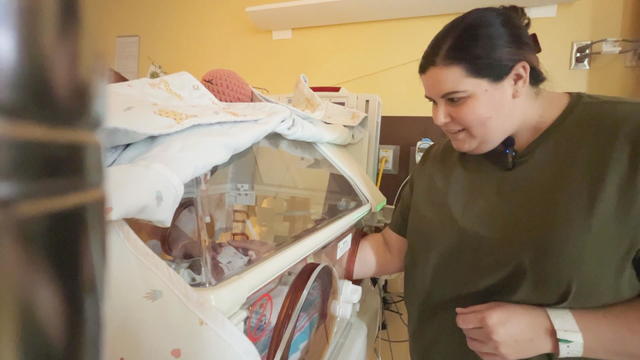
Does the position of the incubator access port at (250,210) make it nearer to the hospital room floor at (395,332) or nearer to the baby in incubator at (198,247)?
the baby in incubator at (198,247)

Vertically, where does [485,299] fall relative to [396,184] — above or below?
below

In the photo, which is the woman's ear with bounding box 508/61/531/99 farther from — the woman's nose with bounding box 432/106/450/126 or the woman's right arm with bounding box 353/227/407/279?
the woman's right arm with bounding box 353/227/407/279

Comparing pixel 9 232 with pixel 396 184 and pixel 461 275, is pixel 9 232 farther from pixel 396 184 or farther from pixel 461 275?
pixel 396 184

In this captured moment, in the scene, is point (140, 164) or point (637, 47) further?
point (637, 47)

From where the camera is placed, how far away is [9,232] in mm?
100

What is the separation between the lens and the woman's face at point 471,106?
2.03 ft

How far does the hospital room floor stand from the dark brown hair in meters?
0.97

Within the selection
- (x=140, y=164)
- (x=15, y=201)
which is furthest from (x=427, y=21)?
(x=15, y=201)

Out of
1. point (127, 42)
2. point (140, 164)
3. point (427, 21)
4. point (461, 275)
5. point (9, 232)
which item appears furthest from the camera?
point (127, 42)

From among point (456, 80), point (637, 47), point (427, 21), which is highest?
point (427, 21)

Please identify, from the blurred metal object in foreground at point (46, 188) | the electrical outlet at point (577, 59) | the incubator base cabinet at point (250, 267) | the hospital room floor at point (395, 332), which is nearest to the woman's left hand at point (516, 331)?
the incubator base cabinet at point (250, 267)

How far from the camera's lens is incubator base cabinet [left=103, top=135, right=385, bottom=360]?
279 mm

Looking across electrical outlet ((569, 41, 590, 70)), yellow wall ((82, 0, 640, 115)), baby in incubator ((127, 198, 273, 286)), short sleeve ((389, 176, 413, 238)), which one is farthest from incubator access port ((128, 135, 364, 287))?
electrical outlet ((569, 41, 590, 70))

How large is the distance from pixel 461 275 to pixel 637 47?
1.08 metres
